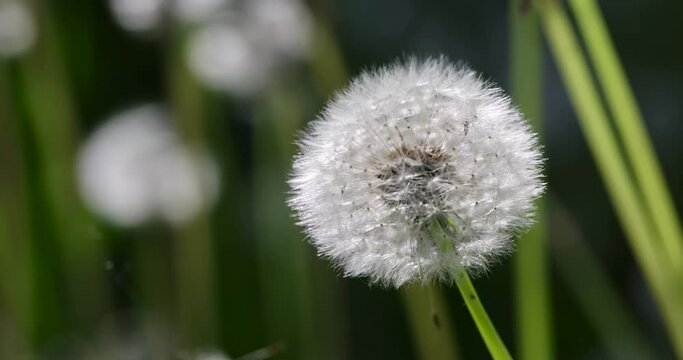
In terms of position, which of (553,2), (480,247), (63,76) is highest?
(63,76)

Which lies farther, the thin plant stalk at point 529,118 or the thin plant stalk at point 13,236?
the thin plant stalk at point 13,236

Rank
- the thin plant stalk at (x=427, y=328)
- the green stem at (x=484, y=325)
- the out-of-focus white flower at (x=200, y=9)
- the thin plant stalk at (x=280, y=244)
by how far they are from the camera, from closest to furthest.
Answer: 1. the green stem at (x=484, y=325)
2. the thin plant stalk at (x=427, y=328)
3. the thin plant stalk at (x=280, y=244)
4. the out-of-focus white flower at (x=200, y=9)

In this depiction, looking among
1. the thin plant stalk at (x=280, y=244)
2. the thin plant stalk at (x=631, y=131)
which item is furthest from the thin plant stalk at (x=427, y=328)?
the thin plant stalk at (x=631, y=131)

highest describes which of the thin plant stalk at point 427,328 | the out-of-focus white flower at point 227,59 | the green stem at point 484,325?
the out-of-focus white flower at point 227,59

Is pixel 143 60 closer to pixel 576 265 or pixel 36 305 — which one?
pixel 36 305

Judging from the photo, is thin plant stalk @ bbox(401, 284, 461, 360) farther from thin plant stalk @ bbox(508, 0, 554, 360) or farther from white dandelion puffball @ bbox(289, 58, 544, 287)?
white dandelion puffball @ bbox(289, 58, 544, 287)

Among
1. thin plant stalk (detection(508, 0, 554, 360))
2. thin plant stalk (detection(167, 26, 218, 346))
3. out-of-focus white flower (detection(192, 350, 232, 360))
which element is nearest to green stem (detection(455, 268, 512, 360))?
thin plant stalk (detection(508, 0, 554, 360))

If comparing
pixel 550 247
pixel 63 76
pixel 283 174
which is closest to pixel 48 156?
pixel 63 76

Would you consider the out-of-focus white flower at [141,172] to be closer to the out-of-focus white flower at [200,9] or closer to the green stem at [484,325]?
the out-of-focus white flower at [200,9]
